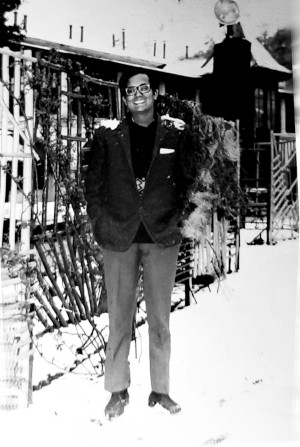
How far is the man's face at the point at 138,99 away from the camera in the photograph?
2.05 m

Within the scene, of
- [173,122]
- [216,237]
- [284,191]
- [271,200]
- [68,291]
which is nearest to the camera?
[173,122]

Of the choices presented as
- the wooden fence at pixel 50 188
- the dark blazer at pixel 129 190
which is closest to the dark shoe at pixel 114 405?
the wooden fence at pixel 50 188

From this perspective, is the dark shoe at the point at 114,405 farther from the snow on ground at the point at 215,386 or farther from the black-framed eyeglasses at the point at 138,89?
the black-framed eyeglasses at the point at 138,89

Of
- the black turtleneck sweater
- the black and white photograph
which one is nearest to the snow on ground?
the black and white photograph

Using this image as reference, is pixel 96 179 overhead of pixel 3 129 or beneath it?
beneath

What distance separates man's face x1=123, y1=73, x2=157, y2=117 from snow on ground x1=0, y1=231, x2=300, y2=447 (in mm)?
934

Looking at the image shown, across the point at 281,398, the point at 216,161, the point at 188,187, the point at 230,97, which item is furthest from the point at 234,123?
the point at 281,398

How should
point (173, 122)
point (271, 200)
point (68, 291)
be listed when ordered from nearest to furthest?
point (173, 122)
point (68, 291)
point (271, 200)

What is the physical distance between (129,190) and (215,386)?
1005 mm

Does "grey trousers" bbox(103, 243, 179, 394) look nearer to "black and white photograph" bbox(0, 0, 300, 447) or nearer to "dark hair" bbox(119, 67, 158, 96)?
"black and white photograph" bbox(0, 0, 300, 447)

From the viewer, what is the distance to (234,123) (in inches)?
102

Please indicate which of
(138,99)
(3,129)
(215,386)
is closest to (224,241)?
(215,386)

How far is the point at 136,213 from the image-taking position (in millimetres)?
2031

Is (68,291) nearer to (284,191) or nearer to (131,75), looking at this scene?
(131,75)
